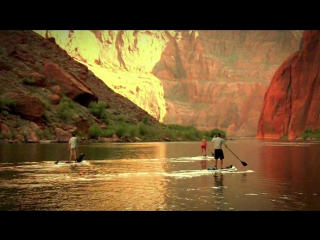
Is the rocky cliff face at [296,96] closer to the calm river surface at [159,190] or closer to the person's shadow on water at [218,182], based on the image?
the person's shadow on water at [218,182]

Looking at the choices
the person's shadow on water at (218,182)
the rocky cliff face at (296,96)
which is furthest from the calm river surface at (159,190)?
the rocky cliff face at (296,96)

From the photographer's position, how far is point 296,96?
11138cm

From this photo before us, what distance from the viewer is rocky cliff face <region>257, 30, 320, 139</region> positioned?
10038cm

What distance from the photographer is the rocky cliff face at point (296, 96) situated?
10038 centimetres

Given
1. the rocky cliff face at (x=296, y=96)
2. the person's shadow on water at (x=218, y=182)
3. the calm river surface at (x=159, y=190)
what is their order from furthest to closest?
the rocky cliff face at (x=296, y=96)
the person's shadow on water at (x=218, y=182)
the calm river surface at (x=159, y=190)

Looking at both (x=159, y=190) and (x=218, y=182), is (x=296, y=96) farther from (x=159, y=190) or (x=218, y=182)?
(x=159, y=190)

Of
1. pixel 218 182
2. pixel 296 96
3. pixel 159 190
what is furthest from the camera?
pixel 296 96

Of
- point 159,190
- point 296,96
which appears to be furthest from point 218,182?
point 296,96

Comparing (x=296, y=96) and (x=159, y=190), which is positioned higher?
(x=296, y=96)

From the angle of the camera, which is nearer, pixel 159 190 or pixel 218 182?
pixel 159 190

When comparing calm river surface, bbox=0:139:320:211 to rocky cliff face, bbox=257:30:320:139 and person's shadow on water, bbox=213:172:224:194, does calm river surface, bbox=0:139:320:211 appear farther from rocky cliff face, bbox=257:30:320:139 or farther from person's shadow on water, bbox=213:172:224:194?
rocky cliff face, bbox=257:30:320:139

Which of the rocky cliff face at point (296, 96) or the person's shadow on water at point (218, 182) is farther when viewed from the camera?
the rocky cliff face at point (296, 96)
